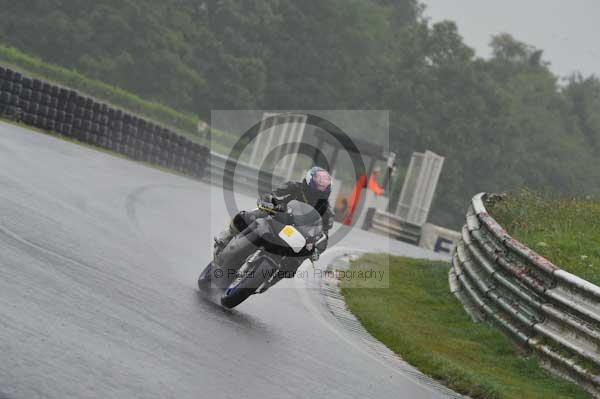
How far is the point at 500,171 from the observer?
296 feet

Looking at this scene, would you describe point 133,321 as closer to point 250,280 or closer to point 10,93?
point 250,280

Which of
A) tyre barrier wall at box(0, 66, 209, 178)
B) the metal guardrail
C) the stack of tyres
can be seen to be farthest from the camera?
the metal guardrail

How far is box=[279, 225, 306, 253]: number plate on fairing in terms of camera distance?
9508 millimetres

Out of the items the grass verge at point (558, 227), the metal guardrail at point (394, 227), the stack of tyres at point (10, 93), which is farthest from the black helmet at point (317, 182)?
the metal guardrail at point (394, 227)

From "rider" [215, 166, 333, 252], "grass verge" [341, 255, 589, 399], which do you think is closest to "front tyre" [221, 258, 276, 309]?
"rider" [215, 166, 333, 252]

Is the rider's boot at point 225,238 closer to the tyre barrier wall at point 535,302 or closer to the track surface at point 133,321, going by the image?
the track surface at point 133,321

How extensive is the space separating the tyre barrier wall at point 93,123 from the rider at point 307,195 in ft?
A: 46.6

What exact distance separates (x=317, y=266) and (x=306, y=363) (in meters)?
8.36

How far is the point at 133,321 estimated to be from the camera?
7.60 meters

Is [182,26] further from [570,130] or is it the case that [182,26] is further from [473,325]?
[473,325]

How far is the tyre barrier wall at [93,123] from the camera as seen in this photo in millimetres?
24000

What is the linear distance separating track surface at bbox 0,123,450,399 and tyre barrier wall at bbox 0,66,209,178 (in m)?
8.66

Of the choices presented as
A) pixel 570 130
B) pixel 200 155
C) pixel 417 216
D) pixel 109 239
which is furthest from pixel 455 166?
pixel 109 239

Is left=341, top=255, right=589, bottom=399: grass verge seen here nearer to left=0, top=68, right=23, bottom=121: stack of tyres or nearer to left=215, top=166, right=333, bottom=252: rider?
left=215, top=166, right=333, bottom=252: rider
